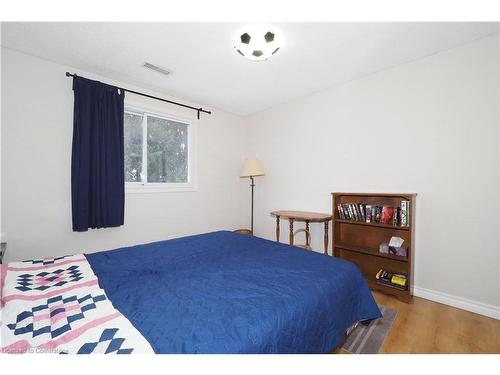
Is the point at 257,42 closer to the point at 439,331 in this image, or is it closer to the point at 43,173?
the point at 43,173

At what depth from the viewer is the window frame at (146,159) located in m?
2.98

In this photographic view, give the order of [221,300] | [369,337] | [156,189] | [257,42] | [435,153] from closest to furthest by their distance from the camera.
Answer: [221,300] < [369,337] < [257,42] < [435,153] < [156,189]

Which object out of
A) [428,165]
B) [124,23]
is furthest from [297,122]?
[124,23]

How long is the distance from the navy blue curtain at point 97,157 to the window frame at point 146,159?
0.24 meters

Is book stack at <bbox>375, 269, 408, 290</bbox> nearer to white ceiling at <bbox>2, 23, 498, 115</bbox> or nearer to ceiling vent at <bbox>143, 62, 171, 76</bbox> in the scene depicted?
white ceiling at <bbox>2, 23, 498, 115</bbox>

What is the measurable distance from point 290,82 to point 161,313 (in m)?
2.82

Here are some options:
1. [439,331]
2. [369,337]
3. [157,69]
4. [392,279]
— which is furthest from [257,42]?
[439,331]

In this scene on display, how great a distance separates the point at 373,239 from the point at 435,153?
1103 millimetres

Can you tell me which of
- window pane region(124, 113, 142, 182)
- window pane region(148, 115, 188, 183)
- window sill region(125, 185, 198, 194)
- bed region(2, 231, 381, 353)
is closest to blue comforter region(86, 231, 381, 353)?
bed region(2, 231, 381, 353)

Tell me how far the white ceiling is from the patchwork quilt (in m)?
1.91

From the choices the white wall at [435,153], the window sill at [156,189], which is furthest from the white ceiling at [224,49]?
the window sill at [156,189]

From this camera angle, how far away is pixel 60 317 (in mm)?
948

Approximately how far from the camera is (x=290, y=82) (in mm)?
2896
